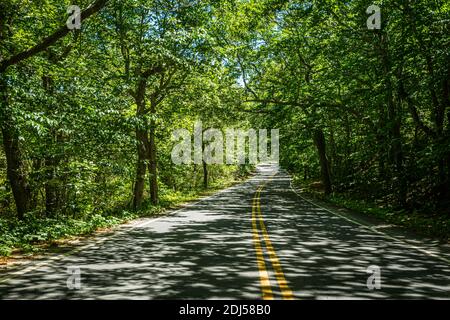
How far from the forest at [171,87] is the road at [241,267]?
90.7 inches

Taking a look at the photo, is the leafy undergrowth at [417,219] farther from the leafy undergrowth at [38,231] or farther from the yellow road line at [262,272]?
the leafy undergrowth at [38,231]

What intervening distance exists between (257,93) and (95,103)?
56.1ft

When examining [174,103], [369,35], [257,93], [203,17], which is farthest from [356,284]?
[257,93]

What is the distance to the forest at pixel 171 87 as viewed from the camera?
11.8 meters

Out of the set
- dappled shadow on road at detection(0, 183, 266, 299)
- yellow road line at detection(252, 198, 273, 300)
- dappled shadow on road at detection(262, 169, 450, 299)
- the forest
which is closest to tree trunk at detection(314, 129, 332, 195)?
the forest

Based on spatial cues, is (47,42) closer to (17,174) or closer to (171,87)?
(17,174)

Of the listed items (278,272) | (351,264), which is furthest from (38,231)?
(351,264)

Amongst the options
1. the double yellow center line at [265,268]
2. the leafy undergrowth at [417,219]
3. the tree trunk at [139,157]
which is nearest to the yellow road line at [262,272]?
the double yellow center line at [265,268]

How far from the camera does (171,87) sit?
71.6 feet

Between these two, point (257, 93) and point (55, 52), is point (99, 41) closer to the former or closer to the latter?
point (55, 52)

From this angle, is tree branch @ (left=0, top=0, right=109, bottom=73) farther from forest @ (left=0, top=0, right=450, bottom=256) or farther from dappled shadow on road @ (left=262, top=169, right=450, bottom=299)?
dappled shadow on road @ (left=262, top=169, right=450, bottom=299)

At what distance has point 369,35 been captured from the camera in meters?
18.5

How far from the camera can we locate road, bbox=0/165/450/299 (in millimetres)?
6066

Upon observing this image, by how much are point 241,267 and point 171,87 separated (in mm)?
15501
